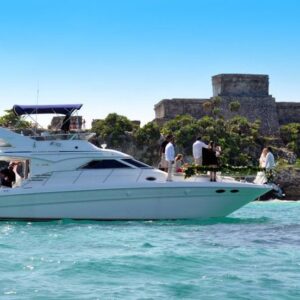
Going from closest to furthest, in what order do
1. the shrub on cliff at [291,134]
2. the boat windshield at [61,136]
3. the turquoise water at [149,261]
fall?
the turquoise water at [149,261] < the boat windshield at [61,136] < the shrub on cliff at [291,134]

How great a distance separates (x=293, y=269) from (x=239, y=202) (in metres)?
8.00

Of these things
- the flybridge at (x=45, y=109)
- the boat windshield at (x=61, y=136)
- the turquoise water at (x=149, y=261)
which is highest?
the flybridge at (x=45, y=109)

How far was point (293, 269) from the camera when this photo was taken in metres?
11.0

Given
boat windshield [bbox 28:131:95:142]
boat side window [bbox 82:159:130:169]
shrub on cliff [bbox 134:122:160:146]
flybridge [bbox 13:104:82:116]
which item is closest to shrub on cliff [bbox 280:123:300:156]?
shrub on cliff [bbox 134:122:160:146]

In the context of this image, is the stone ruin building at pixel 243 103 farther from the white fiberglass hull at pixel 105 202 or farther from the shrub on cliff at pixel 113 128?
the white fiberglass hull at pixel 105 202

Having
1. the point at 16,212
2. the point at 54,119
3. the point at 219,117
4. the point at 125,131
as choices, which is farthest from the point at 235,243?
the point at 219,117

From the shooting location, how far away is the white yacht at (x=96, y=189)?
18.0 m

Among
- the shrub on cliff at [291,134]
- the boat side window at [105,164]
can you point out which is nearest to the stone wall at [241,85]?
the shrub on cliff at [291,134]

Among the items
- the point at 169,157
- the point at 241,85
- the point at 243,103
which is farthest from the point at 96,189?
the point at 241,85

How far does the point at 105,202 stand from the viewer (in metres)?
18.0

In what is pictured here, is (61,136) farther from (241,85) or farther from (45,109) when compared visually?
(241,85)

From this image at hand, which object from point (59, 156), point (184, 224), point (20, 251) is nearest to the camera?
point (20, 251)

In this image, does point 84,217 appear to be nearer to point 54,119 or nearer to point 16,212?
point 16,212

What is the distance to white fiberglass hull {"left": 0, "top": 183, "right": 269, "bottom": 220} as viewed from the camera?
1797 centimetres
